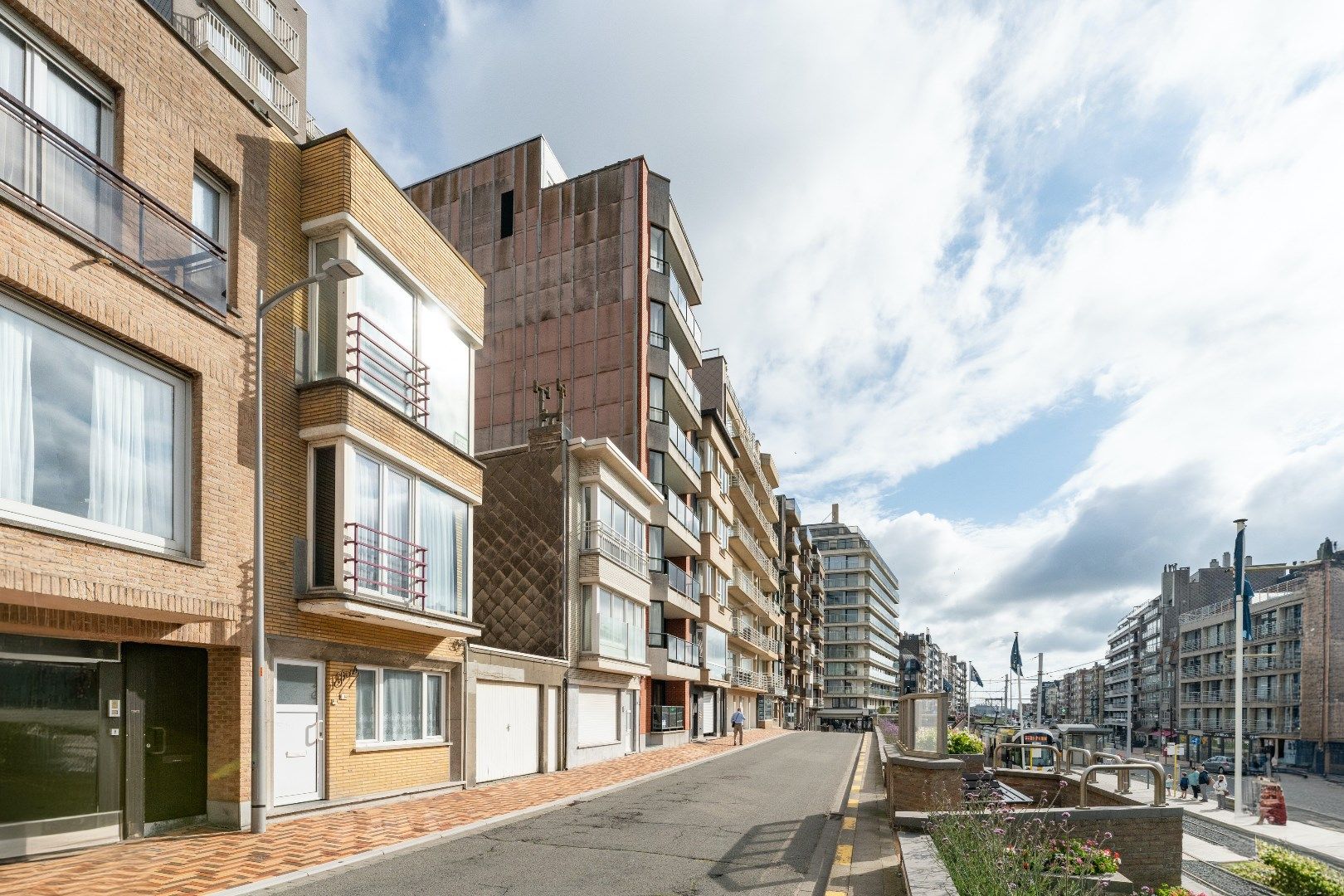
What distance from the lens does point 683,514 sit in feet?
119

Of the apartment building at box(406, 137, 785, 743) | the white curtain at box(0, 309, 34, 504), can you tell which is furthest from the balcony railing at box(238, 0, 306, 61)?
the white curtain at box(0, 309, 34, 504)

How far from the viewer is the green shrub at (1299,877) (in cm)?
851

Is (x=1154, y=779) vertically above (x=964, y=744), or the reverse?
(x=1154, y=779)

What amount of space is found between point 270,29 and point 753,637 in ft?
137

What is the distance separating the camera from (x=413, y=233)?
15711mm

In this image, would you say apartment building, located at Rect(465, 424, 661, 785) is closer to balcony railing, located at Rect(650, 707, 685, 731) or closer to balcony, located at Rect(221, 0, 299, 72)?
balcony railing, located at Rect(650, 707, 685, 731)

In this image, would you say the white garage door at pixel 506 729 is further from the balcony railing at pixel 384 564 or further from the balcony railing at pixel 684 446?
the balcony railing at pixel 684 446

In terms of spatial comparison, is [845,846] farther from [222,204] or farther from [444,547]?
[222,204]

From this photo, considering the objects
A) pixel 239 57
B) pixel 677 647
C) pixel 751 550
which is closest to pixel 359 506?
pixel 677 647

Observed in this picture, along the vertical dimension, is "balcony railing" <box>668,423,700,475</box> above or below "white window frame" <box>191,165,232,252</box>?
below

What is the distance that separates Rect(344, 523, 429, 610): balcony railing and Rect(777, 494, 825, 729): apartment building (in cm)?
5955

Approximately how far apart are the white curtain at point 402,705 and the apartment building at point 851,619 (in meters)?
103

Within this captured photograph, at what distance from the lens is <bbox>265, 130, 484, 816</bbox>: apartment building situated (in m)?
12.5

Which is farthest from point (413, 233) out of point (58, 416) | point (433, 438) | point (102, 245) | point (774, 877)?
point (774, 877)
